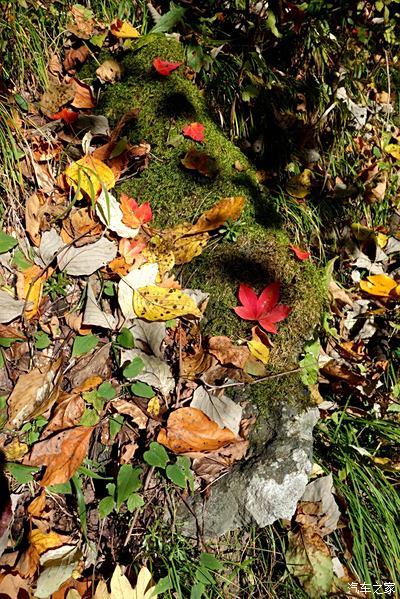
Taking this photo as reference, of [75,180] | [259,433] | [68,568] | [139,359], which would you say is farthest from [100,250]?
[68,568]

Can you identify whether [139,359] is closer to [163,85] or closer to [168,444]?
[168,444]

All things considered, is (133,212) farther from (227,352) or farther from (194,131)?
(227,352)

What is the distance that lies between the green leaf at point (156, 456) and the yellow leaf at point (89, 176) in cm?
99

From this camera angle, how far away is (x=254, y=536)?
1725 millimetres

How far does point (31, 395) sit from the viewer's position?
1747mm

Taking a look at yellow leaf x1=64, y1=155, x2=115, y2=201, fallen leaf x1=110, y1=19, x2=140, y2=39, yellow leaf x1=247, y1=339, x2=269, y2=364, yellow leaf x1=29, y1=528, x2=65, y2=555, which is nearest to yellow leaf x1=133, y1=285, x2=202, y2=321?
yellow leaf x1=247, y1=339, x2=269, y2=364

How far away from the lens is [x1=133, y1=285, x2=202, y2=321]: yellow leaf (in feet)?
6.11

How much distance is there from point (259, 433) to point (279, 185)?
4.71 feet

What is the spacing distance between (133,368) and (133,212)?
0.71m

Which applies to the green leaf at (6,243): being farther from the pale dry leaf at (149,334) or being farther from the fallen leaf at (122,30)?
the fallen leaf at (122,30)

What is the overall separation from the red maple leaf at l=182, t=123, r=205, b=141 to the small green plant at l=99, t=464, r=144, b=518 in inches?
58.9

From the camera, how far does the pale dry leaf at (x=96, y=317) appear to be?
6.02ft

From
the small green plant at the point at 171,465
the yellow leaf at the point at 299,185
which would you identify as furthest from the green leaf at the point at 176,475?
the yellow leaf at the point at 299,185

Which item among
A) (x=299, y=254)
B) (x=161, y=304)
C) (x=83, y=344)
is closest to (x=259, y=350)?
(x=161, y=304)
